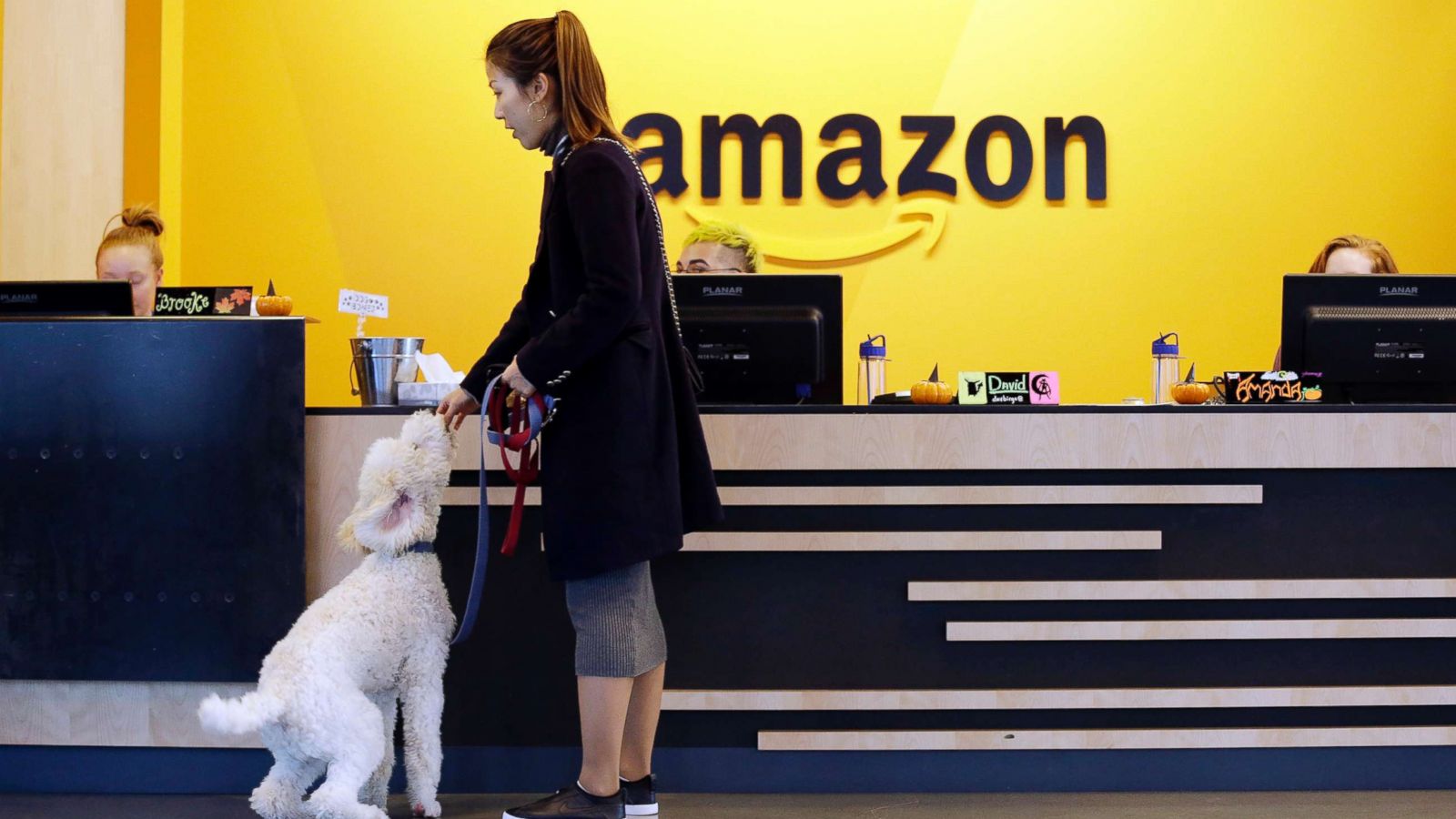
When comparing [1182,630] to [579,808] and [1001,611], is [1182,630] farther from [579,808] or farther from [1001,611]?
[579,808]

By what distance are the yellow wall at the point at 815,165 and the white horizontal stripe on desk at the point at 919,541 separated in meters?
2.30

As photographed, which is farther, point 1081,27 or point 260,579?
point 1081,27

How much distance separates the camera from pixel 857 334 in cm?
494

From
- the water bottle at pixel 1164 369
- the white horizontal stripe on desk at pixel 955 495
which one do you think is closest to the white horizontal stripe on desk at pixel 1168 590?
the white horizontal stripe on desk at pixel 955 495

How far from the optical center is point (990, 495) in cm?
266

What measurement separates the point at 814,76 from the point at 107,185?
277cm

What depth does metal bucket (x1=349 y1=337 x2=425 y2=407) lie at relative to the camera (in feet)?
9.16

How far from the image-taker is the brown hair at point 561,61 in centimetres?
211

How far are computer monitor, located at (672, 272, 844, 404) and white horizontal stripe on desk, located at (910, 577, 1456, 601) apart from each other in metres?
0.60

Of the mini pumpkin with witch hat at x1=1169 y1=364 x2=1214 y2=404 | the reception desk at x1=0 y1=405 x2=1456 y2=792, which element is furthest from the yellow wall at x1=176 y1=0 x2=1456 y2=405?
the reception desk at x1=0 y1=405 x2=1456 y2=792

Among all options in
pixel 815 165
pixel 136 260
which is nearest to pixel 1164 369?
pixel 815 165

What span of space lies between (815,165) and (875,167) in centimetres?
24

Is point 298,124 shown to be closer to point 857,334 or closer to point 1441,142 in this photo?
point 857,334

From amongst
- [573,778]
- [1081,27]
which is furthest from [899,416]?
[1081,27]
